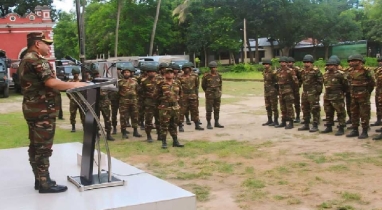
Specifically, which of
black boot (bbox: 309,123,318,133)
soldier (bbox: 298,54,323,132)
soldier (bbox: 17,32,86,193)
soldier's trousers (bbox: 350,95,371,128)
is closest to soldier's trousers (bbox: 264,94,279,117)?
soldier (bbox: 298,54,323,132)

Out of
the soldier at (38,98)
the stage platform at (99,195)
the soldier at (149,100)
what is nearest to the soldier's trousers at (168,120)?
the soldier at (149,100)

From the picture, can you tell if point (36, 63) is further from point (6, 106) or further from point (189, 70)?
point (6, 106)

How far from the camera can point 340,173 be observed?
20.6ft

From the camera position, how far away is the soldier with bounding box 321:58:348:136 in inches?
358

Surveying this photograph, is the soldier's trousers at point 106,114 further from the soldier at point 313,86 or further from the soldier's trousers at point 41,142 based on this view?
the soldier's trousers at point 41,142

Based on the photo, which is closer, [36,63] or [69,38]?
[36,63]

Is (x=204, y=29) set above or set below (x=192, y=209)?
above

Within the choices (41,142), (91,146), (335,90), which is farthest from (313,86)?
(41,142)

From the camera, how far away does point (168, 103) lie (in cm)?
812

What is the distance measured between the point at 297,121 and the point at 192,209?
7084 mm

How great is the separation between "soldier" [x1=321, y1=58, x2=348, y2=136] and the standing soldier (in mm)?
3021

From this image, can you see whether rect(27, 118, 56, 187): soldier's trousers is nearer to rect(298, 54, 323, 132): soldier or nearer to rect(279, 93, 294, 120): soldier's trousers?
rect(298, 54, 323, 132): soldier

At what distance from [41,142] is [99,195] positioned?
728mm

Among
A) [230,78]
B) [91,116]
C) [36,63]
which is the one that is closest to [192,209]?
[91,116]
